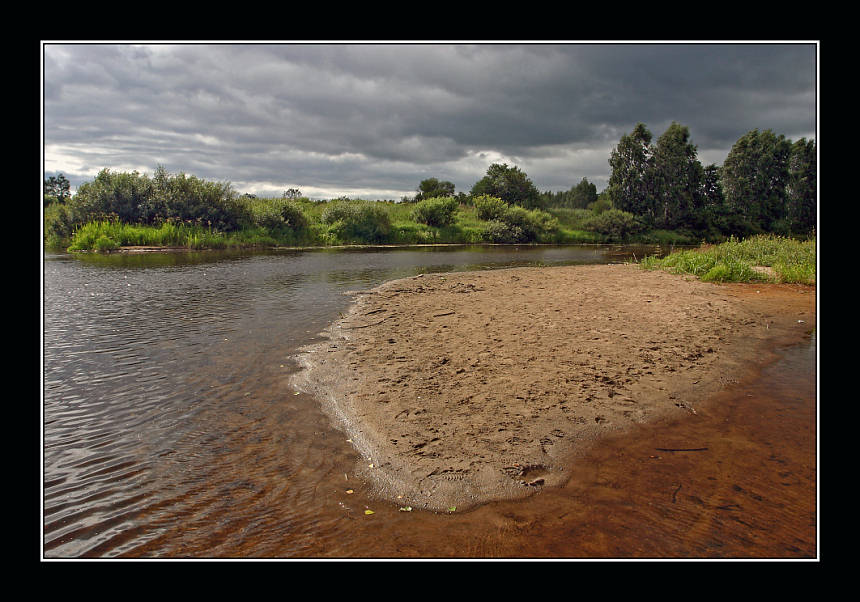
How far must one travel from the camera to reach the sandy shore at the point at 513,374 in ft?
13.9

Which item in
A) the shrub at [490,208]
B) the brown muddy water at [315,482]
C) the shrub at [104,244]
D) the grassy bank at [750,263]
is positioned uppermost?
the shrub at [490,208]

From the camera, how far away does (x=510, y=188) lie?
67.2 meters

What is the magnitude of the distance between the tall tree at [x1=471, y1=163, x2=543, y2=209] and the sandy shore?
57.0 m

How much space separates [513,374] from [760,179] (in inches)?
2987

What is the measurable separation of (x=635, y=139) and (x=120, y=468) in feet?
235

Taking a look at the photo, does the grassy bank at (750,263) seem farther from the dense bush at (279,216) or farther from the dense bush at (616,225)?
the dense bush at (616,225)

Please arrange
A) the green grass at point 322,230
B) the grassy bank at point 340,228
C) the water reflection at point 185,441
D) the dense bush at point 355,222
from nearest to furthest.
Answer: the water reflection at point 185,441 → the green grass at point 322,230 → the grassy bank at point 340,228 → the dense bush at point 355,222

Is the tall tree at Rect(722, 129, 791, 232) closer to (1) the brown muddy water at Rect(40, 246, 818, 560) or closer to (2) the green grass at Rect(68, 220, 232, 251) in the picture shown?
(2) the green grass at Rect(68, 220, 232, 251)

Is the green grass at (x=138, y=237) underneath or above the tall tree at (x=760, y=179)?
underneath

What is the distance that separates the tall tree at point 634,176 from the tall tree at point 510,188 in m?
11.0

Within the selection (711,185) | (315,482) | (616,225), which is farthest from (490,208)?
(315,482)

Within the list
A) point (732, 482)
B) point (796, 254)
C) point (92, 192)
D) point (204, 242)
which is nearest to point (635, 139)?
point (796, 254)

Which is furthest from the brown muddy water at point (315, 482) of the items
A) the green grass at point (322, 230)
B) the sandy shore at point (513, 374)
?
the green grass at point (322, 230)

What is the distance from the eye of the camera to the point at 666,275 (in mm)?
17219
